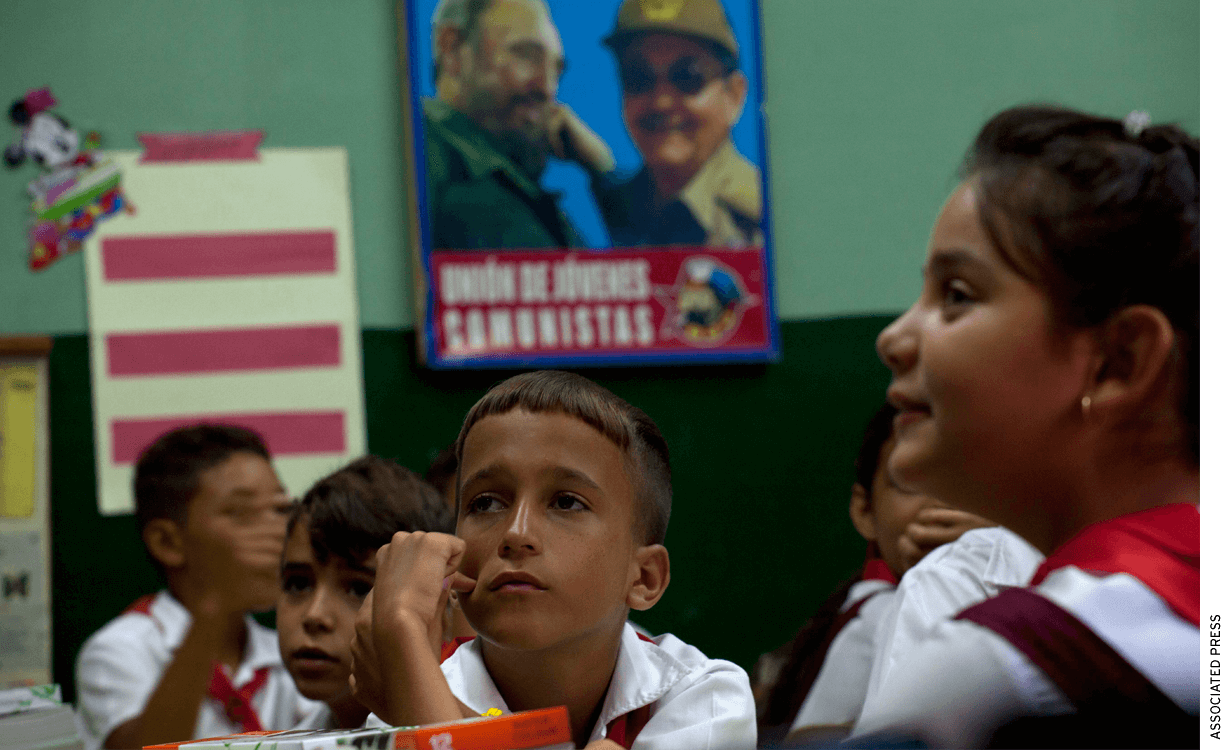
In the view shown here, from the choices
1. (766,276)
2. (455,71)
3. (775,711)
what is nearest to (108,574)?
(455,71)

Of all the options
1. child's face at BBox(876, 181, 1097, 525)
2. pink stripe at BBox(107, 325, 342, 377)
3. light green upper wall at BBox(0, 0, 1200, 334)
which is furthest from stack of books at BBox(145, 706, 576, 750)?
pink stripe at BBox(107, 325, 342, 377)

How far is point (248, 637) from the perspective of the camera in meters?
1.06

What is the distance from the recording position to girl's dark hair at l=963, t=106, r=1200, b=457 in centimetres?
45

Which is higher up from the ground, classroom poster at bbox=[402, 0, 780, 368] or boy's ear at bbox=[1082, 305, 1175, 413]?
classroom poster at bbox=[402, 0, 780, 368]

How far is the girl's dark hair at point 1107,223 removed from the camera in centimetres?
45

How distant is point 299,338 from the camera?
5.08 feet

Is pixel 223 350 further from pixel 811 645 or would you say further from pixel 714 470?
pixel 811 645

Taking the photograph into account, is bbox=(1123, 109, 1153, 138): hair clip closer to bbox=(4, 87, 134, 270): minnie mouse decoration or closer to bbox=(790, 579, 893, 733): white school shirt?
bbox=(790, 579, 893, 733): white school shirt

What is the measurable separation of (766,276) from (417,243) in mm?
516

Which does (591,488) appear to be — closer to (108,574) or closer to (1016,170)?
(1016,170)

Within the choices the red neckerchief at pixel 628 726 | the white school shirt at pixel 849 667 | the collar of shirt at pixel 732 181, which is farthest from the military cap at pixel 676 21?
the red neckerchief at pixel 628 726

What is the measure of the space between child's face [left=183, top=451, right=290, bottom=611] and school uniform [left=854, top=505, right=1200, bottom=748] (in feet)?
1.80

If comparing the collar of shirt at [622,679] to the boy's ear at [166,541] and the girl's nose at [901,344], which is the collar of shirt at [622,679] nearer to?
the girl's nose at [901,344]

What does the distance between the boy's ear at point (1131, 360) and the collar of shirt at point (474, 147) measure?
102 centimetres
